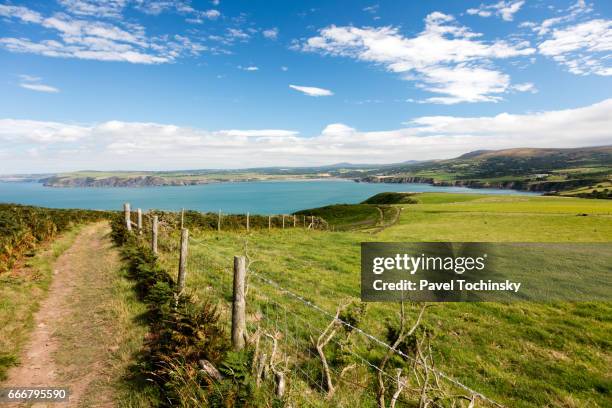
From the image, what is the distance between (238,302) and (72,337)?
561cm

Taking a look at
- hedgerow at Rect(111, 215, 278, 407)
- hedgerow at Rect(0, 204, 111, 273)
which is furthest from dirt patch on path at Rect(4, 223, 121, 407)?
hedgerow at Rect(0, 204, 111, 273)

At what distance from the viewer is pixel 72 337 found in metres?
8.50

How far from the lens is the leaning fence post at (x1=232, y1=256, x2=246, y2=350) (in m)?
6.22

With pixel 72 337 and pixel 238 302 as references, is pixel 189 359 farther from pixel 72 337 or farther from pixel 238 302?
pixel 72 337

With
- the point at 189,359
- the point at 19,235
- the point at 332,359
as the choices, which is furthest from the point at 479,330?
the point at 19,235

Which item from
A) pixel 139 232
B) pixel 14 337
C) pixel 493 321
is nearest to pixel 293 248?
pixel 139 232

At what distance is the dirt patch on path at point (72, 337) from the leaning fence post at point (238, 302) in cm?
254

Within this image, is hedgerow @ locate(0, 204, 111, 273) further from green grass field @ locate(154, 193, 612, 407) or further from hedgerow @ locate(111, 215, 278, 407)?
hedgerow @ locate(111, 215, 278, 407)

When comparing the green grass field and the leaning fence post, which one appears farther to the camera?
the green grass field

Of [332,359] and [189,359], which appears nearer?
[189,359]

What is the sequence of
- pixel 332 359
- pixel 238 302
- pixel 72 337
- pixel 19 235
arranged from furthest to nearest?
pixel 19 235 < pixel 72 337 < pixel 332 359 < pixel 238 302

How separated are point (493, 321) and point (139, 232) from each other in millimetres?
19464

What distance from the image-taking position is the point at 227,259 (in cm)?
1792

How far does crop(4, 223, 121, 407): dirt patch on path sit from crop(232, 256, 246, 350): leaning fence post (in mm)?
2539
